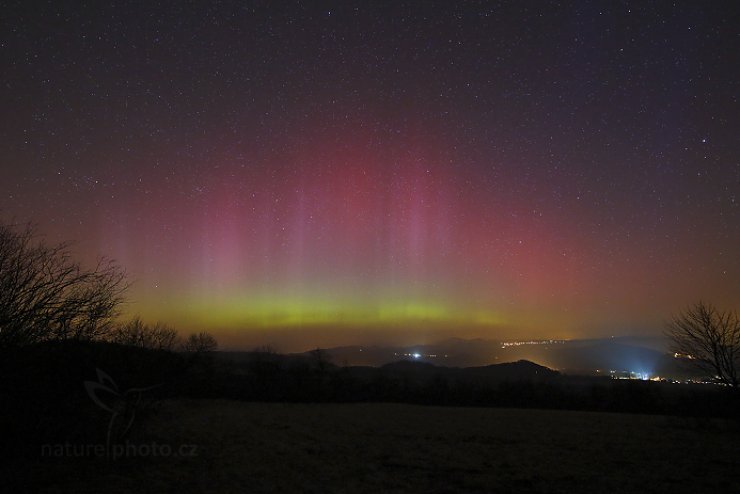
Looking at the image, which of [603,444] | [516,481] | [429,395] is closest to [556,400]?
[429,395]

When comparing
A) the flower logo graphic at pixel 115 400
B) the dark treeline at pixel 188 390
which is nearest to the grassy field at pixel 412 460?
the flower logo graphic at pixel 115 400

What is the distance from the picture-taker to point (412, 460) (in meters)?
15.0

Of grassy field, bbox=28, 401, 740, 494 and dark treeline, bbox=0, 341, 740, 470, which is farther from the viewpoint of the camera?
grassy field, bbox=28, 401, 740, 494

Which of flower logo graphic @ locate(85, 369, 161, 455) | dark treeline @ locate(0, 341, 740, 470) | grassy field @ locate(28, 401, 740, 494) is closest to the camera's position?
dark treeline @ locate(0, 341, 740, 470)

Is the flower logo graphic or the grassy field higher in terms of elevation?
the flower logo graphic

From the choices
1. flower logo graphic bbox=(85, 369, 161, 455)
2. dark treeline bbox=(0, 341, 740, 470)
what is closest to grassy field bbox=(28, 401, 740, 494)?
flower logo graphic bbox=(85, 369, 161, 455)

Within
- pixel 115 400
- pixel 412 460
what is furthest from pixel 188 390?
pixel 412 460

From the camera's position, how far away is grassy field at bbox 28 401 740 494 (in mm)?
11359

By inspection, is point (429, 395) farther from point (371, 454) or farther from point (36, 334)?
point (36, 334)

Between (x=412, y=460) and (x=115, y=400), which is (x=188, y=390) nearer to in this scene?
(x=115, y=400)

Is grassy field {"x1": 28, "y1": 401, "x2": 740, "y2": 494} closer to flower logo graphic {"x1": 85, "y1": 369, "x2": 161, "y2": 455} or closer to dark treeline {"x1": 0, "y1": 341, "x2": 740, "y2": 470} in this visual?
flower logo graphic {"x1": 85, "y1": 369, "x2": 161, "y2": 455}

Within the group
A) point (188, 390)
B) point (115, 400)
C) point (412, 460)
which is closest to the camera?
point (115, 400)

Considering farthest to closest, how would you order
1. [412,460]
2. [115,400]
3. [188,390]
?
1. [188,390]
2. [412,460]
3. [115,400]

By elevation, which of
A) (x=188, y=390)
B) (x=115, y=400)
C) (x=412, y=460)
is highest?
(x=115, y=400)
